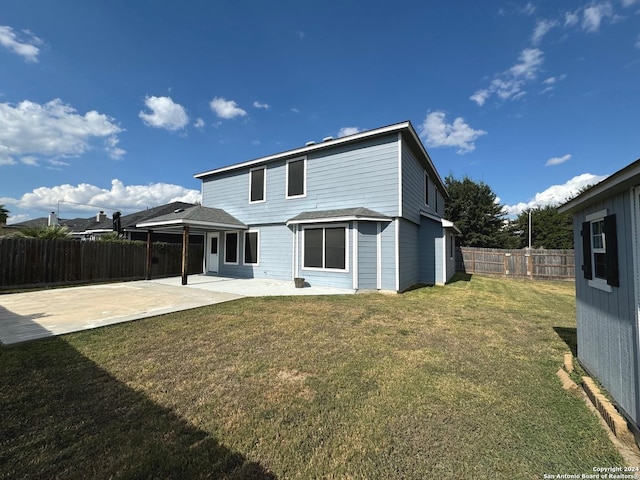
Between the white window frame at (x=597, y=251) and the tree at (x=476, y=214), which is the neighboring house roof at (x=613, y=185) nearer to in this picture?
the white window frame at (x=597, y=251)

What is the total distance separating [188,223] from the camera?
10984 mm

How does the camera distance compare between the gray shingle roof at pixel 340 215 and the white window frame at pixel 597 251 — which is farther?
the gray shingle roof at pixel 340 215

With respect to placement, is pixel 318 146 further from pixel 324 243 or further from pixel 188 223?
pixel 188 223

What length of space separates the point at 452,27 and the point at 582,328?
10365mm

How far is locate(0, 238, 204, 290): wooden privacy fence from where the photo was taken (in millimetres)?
10039

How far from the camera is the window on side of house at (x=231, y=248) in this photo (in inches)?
539

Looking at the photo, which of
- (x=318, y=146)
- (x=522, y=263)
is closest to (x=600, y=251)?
(x=318, y=146)

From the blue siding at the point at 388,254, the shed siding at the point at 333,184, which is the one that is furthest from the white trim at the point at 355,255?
the shed siding at the point at 333,184

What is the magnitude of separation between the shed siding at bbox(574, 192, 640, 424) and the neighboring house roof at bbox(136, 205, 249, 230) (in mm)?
11617

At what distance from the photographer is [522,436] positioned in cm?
229

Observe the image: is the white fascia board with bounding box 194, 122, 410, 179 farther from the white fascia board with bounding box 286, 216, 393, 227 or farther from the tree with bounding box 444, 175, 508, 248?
the tree with bounding box 444, 175, 508, 248

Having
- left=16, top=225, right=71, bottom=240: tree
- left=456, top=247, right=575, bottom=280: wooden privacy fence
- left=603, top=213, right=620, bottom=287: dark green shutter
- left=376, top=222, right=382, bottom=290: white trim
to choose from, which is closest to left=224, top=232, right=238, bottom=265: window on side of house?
left=16, top=225, right=71, bottom=240: tree

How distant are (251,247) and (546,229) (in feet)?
108

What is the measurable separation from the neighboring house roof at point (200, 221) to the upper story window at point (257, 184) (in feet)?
4.86
